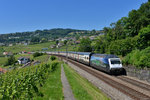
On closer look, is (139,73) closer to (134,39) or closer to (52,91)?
(52,91)

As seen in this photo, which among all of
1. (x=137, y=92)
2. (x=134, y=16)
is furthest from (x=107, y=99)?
(x=134, y=16)

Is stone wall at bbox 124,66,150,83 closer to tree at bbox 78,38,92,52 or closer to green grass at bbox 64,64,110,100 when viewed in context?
green grass at bbox 64,64,110,100

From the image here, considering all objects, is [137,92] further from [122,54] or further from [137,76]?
[122,54]

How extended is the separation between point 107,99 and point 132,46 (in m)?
33.4

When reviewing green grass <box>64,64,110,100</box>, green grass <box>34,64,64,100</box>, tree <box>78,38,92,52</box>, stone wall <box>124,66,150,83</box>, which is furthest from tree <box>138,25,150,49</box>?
tree <box>78,38,92,52</box>

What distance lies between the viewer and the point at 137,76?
25469 millimetres

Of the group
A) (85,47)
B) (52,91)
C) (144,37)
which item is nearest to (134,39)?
(144,37)

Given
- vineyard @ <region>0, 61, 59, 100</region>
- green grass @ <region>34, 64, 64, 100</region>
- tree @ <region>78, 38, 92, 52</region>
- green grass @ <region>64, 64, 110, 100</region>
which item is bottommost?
green grass @ <region>64, 64, 110, 100</region>

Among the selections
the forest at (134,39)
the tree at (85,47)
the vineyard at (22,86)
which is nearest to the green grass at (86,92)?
the vineyard at (22,86)

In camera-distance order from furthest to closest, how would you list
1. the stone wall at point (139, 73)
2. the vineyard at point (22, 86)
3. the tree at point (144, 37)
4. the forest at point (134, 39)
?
1. the tree at point (144, 37)
2. the forest at point (134, 39)
3. the stone wall at point (139, 73)
4. the vineyard at point (22, 86)

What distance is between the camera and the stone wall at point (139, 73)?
23.1 meters

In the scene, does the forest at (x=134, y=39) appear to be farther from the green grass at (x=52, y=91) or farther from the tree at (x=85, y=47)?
the tree at (x=85, y=47)

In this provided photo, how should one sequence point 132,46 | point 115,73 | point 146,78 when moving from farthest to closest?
point 132,46
point 115,73
point 146,78

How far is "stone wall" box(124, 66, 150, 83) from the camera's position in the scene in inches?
909
